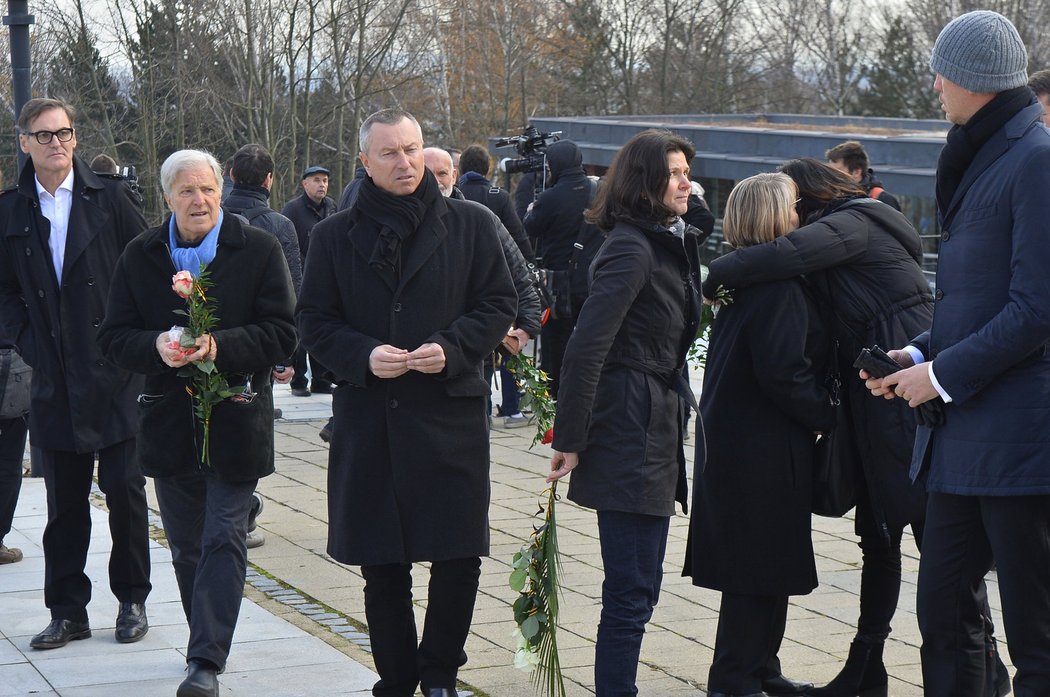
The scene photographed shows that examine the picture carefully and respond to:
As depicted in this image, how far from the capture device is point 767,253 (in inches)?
177

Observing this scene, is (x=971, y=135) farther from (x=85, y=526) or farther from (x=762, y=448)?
(x=85, y=526)

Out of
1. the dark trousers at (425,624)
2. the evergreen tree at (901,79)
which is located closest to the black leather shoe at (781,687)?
the dark trousers at (425,624)

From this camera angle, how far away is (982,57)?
11.7 ft

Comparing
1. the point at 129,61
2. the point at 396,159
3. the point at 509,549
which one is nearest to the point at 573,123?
the point at 129,61

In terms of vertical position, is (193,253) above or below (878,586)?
above

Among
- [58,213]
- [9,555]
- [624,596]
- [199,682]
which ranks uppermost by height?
[58,213]

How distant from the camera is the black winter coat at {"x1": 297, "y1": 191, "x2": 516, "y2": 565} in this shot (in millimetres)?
4438

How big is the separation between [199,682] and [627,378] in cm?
179

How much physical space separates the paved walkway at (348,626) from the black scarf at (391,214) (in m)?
1.53

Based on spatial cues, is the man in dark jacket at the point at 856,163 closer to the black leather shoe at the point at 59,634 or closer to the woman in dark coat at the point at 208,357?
the woman in dark coat at the point at 208,357

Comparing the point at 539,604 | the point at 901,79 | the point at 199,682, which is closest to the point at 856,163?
the point at 539,604

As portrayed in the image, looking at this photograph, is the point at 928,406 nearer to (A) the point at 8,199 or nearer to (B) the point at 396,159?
(B) the point at 396,159

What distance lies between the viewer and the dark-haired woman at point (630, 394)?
4.21m

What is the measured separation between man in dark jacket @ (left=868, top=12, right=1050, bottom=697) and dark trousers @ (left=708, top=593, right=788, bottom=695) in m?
0.84
